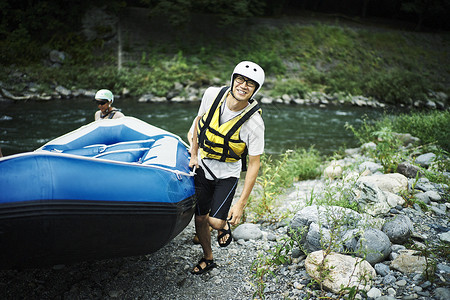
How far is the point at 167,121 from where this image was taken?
9.48 meters

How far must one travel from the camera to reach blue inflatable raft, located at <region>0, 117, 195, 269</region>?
176cm

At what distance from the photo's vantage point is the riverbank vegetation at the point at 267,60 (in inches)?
504

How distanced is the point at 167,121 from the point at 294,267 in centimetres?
754

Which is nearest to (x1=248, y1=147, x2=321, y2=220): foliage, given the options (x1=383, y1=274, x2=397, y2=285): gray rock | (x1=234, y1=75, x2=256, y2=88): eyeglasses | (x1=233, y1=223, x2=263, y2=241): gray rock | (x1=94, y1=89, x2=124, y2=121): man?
(x1=233, y1=223, x2=263, y2=241): gray rock

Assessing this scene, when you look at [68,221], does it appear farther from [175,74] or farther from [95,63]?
[95,63]

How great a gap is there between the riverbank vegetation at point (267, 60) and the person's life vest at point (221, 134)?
1065 cm

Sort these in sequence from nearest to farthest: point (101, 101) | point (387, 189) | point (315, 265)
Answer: point (315, 265), point (387, 189), point (101, 101)

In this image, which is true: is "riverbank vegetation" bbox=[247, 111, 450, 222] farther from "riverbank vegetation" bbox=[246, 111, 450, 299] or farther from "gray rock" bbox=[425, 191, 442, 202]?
"gray rock" bbox=[425, 191, 442, 202]

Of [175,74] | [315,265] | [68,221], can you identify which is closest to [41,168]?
[68,221]

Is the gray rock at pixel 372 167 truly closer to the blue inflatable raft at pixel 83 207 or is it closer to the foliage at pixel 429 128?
the foliage at pixel 429 128

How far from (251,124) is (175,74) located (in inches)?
479

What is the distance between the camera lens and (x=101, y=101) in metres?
4.27

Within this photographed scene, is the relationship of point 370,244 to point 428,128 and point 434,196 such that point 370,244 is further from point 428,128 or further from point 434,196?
point 428,128

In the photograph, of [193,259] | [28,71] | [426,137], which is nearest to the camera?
[193,259]
